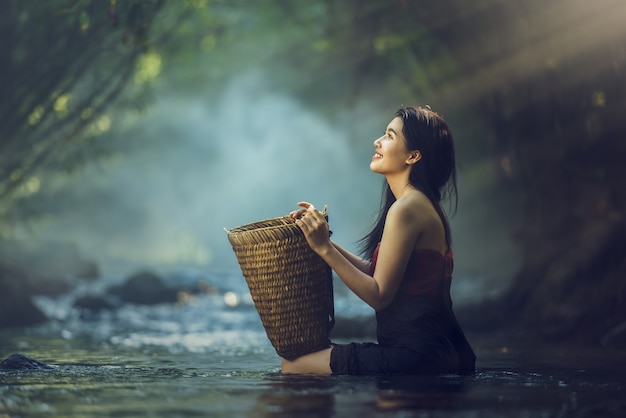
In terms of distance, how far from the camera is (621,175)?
12.0m

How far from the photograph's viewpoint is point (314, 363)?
21.4ft

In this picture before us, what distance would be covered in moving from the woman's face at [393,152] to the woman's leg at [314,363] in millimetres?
1115

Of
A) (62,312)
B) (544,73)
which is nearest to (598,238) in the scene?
(544,73)

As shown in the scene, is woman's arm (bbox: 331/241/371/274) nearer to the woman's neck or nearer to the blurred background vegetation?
the woman's neck

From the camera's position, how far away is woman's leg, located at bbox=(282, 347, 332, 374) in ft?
21.3

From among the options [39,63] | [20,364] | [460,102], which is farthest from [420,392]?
[460,102]

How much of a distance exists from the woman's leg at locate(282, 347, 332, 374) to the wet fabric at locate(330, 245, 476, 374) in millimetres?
35

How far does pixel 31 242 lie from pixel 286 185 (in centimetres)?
2270

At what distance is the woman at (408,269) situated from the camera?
6332mm

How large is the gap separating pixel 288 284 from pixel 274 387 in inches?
24.7

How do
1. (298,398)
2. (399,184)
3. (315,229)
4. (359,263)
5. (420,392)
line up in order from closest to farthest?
(298,398) < (420,392) < (315,229) < (399,184) < (359,263)

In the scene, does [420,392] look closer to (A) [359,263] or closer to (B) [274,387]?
(B) [274,387]

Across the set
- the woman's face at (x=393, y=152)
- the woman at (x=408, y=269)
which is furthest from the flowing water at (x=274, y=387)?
the woman's face at (x=393, y=152)

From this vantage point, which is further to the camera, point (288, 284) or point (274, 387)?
point (288, 284)
